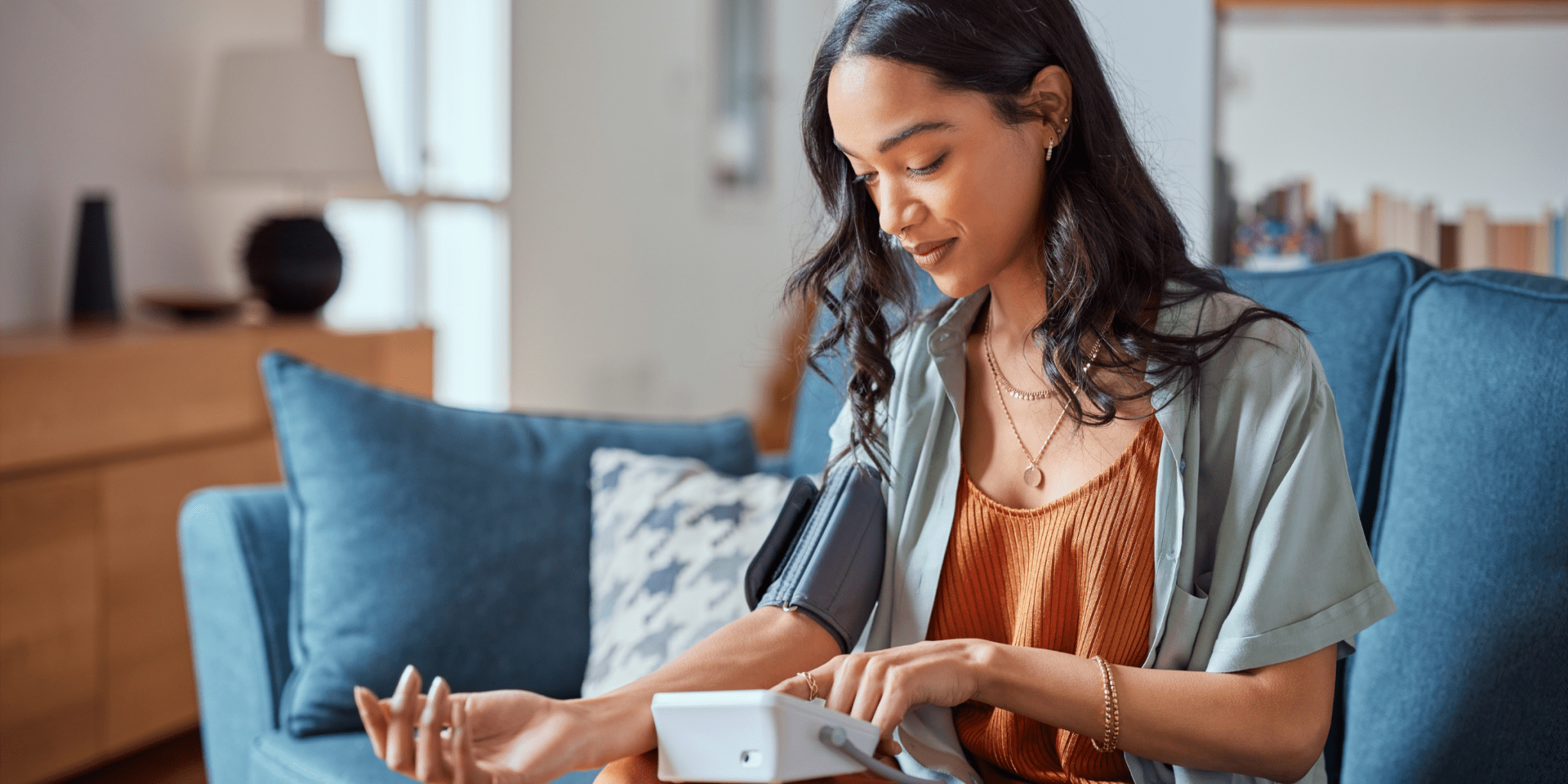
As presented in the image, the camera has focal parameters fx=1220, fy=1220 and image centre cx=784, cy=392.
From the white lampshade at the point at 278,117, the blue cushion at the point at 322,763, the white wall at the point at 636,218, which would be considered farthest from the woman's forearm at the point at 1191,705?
the white wall at the point at 636,218

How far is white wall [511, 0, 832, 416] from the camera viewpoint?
13.2 feet

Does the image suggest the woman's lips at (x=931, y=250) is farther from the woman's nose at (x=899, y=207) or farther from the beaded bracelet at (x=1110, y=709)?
the beaded bracelet at (x=1110, y=709)

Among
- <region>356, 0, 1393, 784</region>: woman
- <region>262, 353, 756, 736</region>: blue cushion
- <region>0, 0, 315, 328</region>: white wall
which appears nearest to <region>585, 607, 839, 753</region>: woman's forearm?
<region>356, 0, 1393, 784</region>: woman

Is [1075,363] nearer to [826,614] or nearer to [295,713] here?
[826,614]

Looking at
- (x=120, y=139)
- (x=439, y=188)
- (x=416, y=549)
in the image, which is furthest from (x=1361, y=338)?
(x=439, y=188)

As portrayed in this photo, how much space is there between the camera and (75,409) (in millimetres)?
2109

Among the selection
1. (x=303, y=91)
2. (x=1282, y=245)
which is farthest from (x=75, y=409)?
(x=1282, y=245)

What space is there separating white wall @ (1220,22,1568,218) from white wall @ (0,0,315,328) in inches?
91.0

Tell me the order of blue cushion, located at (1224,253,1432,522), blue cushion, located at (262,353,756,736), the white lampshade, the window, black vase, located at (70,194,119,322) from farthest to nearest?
the window < the white lampshade < black vase, located at (70,194,119,322) < blue cushion, located at (262,353,756,736) < blue cushion, located at (1224,253,1432,522)

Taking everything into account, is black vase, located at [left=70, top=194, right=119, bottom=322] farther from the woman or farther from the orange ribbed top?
the orange ribbed top

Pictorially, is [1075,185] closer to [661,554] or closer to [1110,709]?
[1110,709]

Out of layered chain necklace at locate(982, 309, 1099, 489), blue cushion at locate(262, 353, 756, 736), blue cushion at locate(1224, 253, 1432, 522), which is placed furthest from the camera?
blue cushion at locate(262, 353, 756, 736)

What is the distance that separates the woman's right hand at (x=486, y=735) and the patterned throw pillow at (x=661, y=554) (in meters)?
0.46

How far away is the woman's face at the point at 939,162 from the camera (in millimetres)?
998
